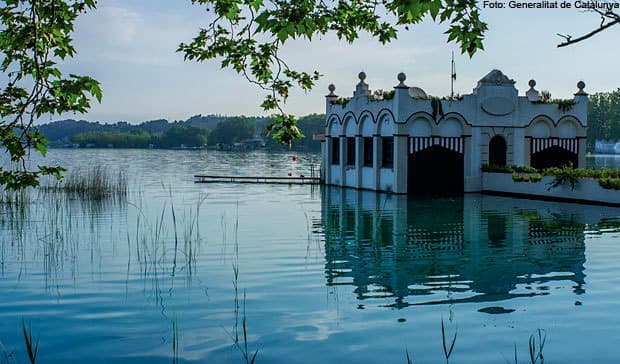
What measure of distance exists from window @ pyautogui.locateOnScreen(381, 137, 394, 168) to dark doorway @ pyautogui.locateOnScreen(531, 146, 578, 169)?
7893mm

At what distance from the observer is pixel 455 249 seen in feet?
57.6

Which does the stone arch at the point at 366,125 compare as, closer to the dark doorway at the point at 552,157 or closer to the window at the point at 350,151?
the window at the point at 350,151

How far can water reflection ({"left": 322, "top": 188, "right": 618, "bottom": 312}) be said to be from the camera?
A: 1270cm

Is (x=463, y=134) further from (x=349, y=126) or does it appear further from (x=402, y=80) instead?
(x=349, y=126)

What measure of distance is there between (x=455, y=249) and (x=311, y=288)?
19.7ft

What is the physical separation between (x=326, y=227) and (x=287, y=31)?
54.8 ft

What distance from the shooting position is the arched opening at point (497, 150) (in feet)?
122

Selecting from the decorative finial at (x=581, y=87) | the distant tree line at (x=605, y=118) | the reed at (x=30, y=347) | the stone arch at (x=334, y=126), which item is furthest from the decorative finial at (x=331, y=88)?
the distant tree line at (x=605, y=118)

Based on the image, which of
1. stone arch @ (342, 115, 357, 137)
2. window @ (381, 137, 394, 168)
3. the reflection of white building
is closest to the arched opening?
the reflection of white building

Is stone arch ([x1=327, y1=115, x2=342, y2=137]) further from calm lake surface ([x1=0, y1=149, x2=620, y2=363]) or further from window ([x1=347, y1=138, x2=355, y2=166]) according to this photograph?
calm lake surface ([x1=0, y1=149, x2=620, y2=363])

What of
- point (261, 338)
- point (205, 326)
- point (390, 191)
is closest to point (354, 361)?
point (261, 338)

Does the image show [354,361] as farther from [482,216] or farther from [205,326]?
[482,216]

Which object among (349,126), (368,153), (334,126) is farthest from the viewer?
(334,126)

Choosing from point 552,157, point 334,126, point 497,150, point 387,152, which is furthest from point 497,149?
point 334,126
